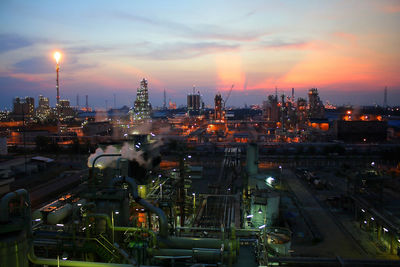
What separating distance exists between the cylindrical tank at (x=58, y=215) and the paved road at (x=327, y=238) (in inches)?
259

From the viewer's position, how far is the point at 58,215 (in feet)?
25.0

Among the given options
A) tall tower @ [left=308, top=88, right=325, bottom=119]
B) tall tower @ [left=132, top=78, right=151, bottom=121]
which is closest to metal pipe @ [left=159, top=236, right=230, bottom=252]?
tall tower @ [left=132, top=78, right=151, bottom=121]

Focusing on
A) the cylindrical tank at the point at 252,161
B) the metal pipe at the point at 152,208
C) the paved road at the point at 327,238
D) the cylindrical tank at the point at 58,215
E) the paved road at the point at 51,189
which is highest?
the metal pipe at the point at 152,208

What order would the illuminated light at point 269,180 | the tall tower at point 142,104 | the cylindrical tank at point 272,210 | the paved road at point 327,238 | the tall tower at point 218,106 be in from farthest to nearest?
1. the tall tower at point 218,106
2. the tall tower at point 142,104
3. the illuminated light at point 269,180
4. the cylindrical tank at point 272,210
5. the paved road at point 327,238

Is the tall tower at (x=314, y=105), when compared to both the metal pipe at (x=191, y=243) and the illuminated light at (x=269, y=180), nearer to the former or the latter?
the illuminated light at (x=269, y=180)

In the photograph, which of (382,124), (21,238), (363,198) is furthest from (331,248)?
(382,124)

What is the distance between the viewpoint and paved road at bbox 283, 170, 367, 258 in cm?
879

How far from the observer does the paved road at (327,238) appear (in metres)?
8.79

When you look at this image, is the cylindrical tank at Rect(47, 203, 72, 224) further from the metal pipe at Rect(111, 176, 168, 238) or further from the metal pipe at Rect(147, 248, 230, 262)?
the metal pipe at Rect(147, 248, 230, 262)

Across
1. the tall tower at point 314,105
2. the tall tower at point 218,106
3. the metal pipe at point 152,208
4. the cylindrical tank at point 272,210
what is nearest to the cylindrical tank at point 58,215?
the metal pipe at point 152,208

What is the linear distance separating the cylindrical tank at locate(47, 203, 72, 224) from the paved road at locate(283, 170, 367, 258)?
659 cm

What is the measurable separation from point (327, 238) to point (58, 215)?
8049 millimetres

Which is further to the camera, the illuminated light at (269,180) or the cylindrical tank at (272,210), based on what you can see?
the illuminated light at (269,180)

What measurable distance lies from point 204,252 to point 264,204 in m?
6.45
